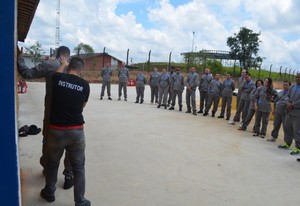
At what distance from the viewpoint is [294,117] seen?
22.4 feet

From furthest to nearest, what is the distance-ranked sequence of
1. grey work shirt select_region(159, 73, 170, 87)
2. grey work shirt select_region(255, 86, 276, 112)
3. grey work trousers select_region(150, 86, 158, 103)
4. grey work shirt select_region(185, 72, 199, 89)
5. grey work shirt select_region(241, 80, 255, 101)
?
grey work trousers select_region(150, 86, 158, 103), grey work shirt select_region(159, 73, 170, 87), grey work shirt select_region(185, 72, 199, 89), grey work shirt select_region(241, 80, 255, 101), grey work shirt select_region(255, 86, 276, 112)

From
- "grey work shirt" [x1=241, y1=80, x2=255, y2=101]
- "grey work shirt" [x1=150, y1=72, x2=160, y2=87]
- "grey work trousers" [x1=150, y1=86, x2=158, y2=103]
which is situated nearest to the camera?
"grey work shirt" [x1=241, y1=80, x2=255, y2=101]

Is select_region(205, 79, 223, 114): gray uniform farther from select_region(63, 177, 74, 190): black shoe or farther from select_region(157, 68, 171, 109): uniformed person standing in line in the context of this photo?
select_region(63, 177, 74, 190): black shoe

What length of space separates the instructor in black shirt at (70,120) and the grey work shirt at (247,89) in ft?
23.8

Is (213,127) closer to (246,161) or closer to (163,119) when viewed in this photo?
(163,119)

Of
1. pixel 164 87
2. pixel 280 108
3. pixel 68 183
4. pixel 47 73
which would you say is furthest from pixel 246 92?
pixel 47 73

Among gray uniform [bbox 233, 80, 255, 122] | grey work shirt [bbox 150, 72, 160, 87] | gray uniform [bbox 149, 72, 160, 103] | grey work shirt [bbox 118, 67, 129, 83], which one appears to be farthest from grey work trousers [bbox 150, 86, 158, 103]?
gray uniform [bbox 233, 80, 255, 122]

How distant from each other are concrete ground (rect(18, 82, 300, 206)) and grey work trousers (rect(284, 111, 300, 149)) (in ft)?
1.24

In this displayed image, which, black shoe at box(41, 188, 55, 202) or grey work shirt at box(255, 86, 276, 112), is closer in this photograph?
black shoe at box(41, 188, 55, 202)

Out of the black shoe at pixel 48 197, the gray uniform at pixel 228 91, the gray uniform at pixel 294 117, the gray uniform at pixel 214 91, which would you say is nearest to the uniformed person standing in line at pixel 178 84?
the gray uniform at pixel 214 91

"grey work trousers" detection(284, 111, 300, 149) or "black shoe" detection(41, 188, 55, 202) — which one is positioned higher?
"grey work trousers" detection(284, 111, 300, 149)

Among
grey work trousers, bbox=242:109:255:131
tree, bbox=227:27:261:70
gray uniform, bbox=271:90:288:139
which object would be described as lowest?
grey work trousers, bbox=242:109:255:131

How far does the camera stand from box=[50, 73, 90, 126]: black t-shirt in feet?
10.8

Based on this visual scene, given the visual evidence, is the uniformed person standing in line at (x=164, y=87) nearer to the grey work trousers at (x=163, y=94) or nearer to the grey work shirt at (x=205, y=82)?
the grey work trousers at (x=163, y=94)
